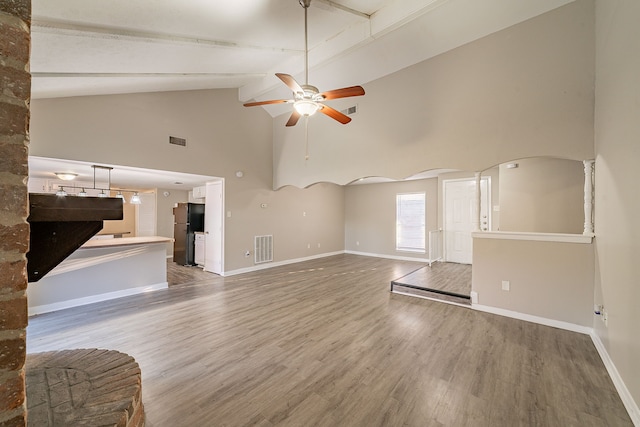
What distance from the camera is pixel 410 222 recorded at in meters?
7.66

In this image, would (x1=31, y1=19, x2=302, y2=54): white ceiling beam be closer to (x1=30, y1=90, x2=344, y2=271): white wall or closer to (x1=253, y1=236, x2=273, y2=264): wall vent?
(x1=30, y1=90, x2=344, y2=271): white wall

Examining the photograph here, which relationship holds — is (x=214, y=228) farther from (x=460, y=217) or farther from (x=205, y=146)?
(x=460, y=217)

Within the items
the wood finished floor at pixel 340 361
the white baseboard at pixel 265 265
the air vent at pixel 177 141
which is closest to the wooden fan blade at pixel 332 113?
the wood finished floor at pixel 340 361

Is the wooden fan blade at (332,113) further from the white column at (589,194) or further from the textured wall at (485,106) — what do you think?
the white column at (589,194)

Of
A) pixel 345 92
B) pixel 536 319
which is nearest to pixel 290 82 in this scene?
pixel 345 92

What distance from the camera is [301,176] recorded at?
6031 mm

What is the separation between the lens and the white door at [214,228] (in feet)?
19.0

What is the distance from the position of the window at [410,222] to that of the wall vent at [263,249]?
3.89 metres

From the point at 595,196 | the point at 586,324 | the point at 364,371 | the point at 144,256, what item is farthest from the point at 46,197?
the point at 586,324

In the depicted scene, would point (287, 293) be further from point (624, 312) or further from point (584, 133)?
point (584, 133)

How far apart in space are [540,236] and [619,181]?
1304mm

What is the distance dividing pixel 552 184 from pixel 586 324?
218 centimetres

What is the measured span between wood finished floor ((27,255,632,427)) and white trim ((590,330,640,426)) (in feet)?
0.16

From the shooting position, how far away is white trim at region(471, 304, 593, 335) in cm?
303
